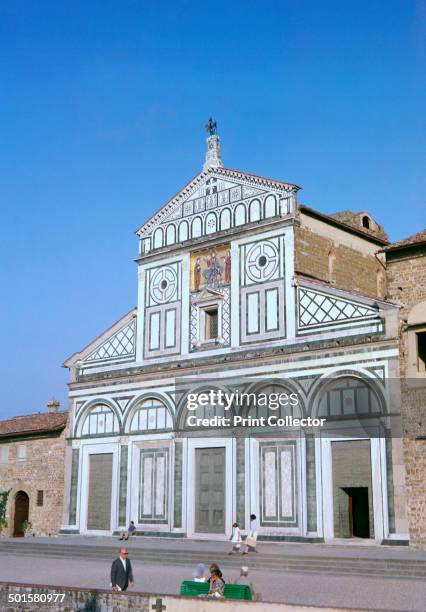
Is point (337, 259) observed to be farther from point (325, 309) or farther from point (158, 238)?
point (158, 238)

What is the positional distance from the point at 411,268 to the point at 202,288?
871cm

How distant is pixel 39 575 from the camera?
65.3 ft

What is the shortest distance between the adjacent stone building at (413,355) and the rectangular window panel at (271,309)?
14.4ft

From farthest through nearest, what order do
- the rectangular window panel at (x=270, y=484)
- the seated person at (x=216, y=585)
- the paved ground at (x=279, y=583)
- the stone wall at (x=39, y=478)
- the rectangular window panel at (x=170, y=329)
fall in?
the stone wall at (x=39, y=478), the rectangular window panel at (x=170, y=329), the rectangular window panel at (x=270, y=484), the paved ground at (x=279, y=583), the seated person at (x=216, y=585)

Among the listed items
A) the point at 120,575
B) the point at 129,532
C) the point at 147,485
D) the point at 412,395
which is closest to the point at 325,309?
the point at 412,395

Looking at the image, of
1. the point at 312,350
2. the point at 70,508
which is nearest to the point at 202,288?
the point at 312,350

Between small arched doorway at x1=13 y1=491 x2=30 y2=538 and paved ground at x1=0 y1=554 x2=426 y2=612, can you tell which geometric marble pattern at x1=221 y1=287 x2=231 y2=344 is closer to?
paved ground at x1=0 y1=554 x2=426 y2=612

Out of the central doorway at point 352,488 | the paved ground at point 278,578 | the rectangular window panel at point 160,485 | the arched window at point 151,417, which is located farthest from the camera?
the arched window at point 151,417

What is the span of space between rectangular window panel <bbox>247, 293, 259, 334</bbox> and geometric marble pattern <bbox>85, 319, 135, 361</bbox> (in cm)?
604

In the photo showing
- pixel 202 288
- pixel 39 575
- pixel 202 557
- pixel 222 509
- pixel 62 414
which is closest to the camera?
pixel 39 575

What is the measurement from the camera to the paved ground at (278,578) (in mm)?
15375

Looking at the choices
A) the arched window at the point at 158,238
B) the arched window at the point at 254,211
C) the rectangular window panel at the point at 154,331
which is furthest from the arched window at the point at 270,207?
the rectangular window panel at the point at 154,331

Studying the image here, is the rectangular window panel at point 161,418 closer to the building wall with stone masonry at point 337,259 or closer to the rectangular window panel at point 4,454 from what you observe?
the building wall with stone masonry at point 337,259

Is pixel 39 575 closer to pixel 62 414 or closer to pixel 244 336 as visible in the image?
pixel 244 336
